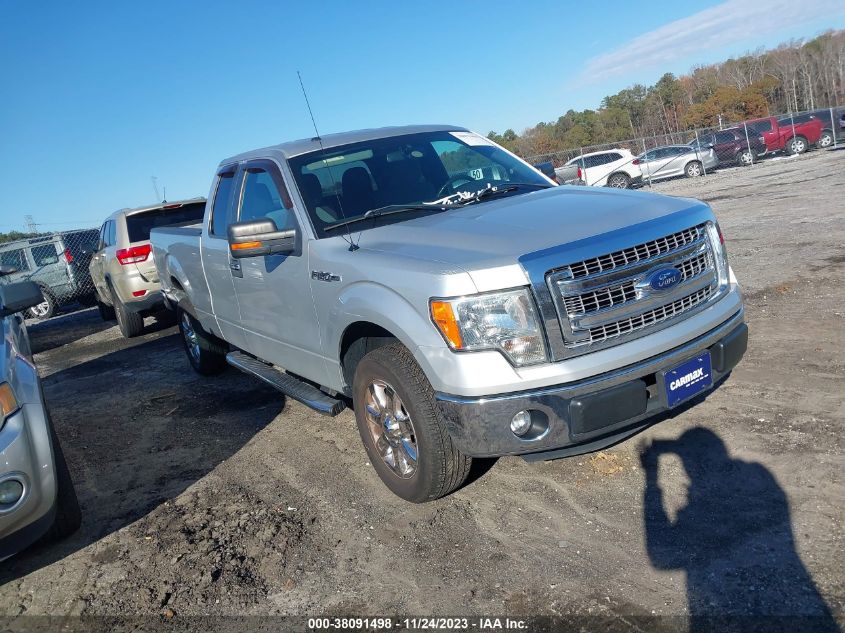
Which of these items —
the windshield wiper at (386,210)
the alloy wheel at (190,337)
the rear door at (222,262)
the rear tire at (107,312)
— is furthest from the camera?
the rear tire at (107,312)

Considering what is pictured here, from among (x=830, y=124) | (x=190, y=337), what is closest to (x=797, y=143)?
(x=830, y=124)

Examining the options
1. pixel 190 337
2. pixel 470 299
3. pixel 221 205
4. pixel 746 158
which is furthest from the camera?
pixel 746 158

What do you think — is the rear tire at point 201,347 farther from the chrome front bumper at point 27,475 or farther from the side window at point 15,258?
the side window at point 15,258

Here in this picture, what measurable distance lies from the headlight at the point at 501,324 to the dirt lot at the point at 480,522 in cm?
96

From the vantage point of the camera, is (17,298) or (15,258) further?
(15,258)

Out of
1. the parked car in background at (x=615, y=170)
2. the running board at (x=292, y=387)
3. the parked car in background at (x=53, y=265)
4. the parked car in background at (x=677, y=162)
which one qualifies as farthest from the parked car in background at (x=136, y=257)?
the parked car in background at (x=677, y=162)

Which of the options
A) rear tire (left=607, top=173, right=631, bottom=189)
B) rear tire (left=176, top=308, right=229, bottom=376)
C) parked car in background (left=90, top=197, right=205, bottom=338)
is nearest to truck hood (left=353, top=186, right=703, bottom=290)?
rear tire (left=176, top=308, right=229, bottom=376)

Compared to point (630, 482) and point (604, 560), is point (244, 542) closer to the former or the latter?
point (604, 560)

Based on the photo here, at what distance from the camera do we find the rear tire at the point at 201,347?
6.73 meters

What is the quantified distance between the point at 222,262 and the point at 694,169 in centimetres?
2450

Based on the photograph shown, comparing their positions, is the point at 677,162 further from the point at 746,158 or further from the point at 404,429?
the point at 404,429

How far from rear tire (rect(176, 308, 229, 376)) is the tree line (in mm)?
58996

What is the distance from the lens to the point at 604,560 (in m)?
3.07

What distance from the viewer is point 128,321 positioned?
1030cm
